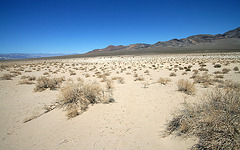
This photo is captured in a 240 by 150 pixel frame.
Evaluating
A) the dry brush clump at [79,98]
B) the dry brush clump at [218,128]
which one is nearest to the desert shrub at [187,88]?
the dry brush clump at [218,128]

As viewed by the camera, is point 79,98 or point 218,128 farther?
point 79,98

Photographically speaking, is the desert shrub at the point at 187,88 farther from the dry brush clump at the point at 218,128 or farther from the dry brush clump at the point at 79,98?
the dry brush clump at the point at 79,98

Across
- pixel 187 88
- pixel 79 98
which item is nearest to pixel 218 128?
pixel 187 88

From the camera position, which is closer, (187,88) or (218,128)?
(218,128)

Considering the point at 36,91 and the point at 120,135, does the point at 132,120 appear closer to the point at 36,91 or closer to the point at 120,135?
the point at 120,135

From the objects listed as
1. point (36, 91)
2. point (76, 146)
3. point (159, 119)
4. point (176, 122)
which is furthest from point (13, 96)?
point (176, 122)

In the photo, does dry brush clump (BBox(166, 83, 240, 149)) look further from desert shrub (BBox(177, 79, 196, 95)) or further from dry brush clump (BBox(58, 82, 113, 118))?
dry brush clump (BBox(58, 82, 113, 118))

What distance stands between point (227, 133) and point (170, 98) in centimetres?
298

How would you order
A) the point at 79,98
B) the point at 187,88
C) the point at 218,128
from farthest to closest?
the point at 187,88 → the point at 79,98 → the point at 218,128

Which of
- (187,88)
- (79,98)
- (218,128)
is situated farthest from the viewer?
(187,88)

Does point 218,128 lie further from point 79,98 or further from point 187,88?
point 79,98

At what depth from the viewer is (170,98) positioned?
15.6 feet

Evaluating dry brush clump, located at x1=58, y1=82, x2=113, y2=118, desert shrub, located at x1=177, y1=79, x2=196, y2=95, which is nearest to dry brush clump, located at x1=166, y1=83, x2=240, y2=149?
desert shrub, located at x1=177, y1=79, x2=196, y2=95

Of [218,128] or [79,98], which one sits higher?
[218,128]
